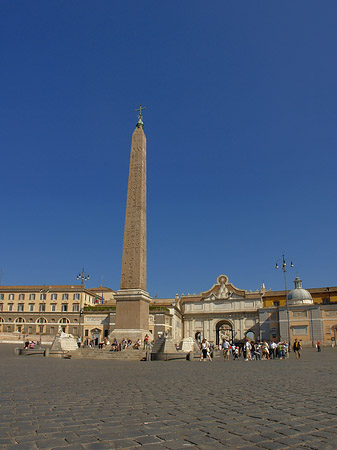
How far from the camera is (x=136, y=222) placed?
24297mm

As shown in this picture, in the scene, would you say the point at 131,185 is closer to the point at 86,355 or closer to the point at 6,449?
the point at 86,355

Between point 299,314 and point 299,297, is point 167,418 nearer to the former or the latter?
point 299,314

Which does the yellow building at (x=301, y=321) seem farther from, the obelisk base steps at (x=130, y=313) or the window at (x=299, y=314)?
the obelisk base steps at (x=130, y=313)

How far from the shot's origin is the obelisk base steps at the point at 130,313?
23.0m

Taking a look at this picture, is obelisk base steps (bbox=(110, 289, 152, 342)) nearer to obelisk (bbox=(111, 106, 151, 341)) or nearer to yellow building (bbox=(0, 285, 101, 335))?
obelisk (bbox=(111, 106, 151, 341))

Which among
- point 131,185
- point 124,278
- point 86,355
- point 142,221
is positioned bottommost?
point 86,355

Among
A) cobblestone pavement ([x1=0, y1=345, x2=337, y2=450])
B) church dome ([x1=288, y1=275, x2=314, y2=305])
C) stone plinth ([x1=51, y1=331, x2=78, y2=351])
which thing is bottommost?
stone plinth ([x1=51, y1=331, x2=78, y2=351])

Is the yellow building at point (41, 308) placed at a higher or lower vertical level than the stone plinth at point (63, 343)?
higher

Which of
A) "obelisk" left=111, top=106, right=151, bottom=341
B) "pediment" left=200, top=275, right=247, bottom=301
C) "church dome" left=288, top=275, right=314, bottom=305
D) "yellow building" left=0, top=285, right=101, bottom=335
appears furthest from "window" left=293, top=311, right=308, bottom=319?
"obelisk" left=111, top=106, right=151, bottom=341

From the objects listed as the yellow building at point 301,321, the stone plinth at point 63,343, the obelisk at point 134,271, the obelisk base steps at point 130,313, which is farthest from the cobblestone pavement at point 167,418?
the yellow building at point 301,321

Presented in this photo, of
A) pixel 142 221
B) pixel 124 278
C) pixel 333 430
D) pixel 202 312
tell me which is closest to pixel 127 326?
pixel 124 278

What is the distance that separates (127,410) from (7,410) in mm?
1701

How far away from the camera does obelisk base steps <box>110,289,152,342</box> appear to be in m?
23.0

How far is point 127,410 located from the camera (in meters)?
5.80
